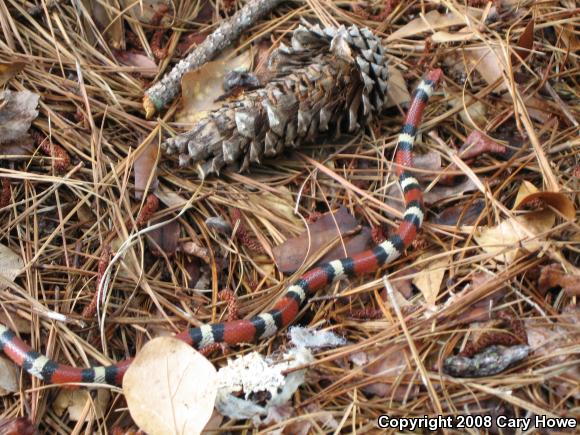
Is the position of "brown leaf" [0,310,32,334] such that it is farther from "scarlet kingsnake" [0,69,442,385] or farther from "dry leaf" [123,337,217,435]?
"dry leaf" [123,337,217,435]

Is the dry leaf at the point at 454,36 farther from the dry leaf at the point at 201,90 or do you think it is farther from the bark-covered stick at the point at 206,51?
the dry leaf at the point at 201,90

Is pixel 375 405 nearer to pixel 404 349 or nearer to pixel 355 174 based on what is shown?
pixel 404 349

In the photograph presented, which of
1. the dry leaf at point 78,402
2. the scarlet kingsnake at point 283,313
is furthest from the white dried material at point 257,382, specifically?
the dry leaf at point 78,402

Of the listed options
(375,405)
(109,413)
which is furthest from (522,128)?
(109,413)

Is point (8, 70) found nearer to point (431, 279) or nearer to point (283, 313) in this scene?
point (283, 313)

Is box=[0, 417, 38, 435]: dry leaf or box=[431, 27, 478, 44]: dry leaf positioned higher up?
box=[431, 27, 478, 44]: dry leaf

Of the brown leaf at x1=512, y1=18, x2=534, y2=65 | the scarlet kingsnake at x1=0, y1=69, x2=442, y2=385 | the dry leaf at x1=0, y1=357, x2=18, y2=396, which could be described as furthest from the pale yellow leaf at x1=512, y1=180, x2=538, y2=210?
the dry leaf at x1=0, y1=357, x2=18, y2=396

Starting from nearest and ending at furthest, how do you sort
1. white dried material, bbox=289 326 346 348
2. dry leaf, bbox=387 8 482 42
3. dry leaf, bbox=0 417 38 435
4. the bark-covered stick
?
1. dry leaf, bbox=0 417 38 435
2. white dried material, bbox=289 326 346 348
3. the bark-covered stick
4. dry leaf, bbox=387 8 482 42
